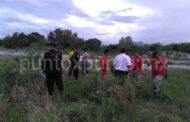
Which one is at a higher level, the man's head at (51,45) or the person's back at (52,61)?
the man's head at (51,45)

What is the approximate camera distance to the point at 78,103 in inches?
402

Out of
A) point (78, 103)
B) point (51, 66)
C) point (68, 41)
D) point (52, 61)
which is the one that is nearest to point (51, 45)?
point (52, 61)

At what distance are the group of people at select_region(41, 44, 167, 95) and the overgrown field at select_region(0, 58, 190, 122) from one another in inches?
14.4

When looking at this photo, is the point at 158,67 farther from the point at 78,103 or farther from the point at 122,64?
the point at 78,103

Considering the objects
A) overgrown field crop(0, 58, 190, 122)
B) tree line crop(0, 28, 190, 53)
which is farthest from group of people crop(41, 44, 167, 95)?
tree line crop(0, 28, 190, 53)

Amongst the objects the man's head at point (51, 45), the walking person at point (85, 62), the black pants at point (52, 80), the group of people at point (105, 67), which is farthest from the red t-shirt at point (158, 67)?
the walking person at point (85, 62)

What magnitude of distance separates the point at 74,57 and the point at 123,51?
3.85 m

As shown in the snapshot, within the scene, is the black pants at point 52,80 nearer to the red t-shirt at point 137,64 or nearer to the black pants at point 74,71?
the red t-shirt at point 137,64

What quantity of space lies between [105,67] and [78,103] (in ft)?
18.8

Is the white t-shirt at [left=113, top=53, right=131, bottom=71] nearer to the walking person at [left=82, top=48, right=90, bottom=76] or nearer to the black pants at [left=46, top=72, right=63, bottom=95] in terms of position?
the black pants at [left=46, top=72, right=63, bottom=95]

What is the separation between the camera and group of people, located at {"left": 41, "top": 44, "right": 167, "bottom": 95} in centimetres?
1204

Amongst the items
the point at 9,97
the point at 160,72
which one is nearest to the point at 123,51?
the point at 160,72

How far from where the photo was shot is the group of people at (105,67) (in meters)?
12.0

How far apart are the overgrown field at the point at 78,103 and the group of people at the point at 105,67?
0.36 m
